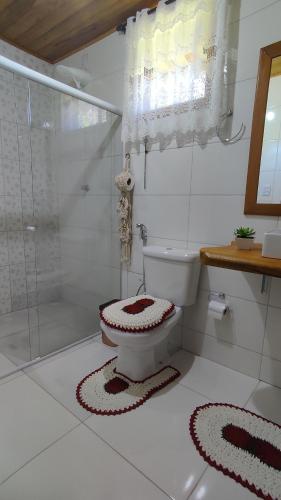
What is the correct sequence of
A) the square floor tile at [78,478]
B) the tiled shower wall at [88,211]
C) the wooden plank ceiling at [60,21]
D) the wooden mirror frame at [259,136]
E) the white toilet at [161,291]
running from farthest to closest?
1. the tiled shower wall at [88,211]
2. the wooden plank ceiling at [60,21]
3. the white toilet at [161,291]
4. the wooden mirror frame at [259,136]
5. the square floor tile at [78,478]

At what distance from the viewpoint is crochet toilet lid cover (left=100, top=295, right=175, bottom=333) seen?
1.27 meters

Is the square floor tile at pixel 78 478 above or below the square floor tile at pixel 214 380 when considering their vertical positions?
below

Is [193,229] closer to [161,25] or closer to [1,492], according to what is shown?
[161,25]

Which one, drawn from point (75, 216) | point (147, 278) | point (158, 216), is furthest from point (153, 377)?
point (75, 216)

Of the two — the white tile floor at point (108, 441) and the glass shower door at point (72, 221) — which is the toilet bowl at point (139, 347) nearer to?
the white tile floor at point (108, 441)

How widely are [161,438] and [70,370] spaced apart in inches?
27.1

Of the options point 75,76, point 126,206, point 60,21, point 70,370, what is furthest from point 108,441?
point 60,21

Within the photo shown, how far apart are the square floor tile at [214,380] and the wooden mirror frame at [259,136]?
3.21 feet

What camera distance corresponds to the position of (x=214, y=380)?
1.51 metres

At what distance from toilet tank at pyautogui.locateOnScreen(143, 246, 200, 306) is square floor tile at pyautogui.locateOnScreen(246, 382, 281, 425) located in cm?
60

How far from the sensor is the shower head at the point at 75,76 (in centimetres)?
202

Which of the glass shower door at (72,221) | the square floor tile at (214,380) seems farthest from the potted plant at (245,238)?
the glass shower door at (72,221)

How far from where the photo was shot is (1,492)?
35.2 inches

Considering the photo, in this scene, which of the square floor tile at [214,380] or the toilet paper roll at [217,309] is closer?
the square floor tile at [214,380]
